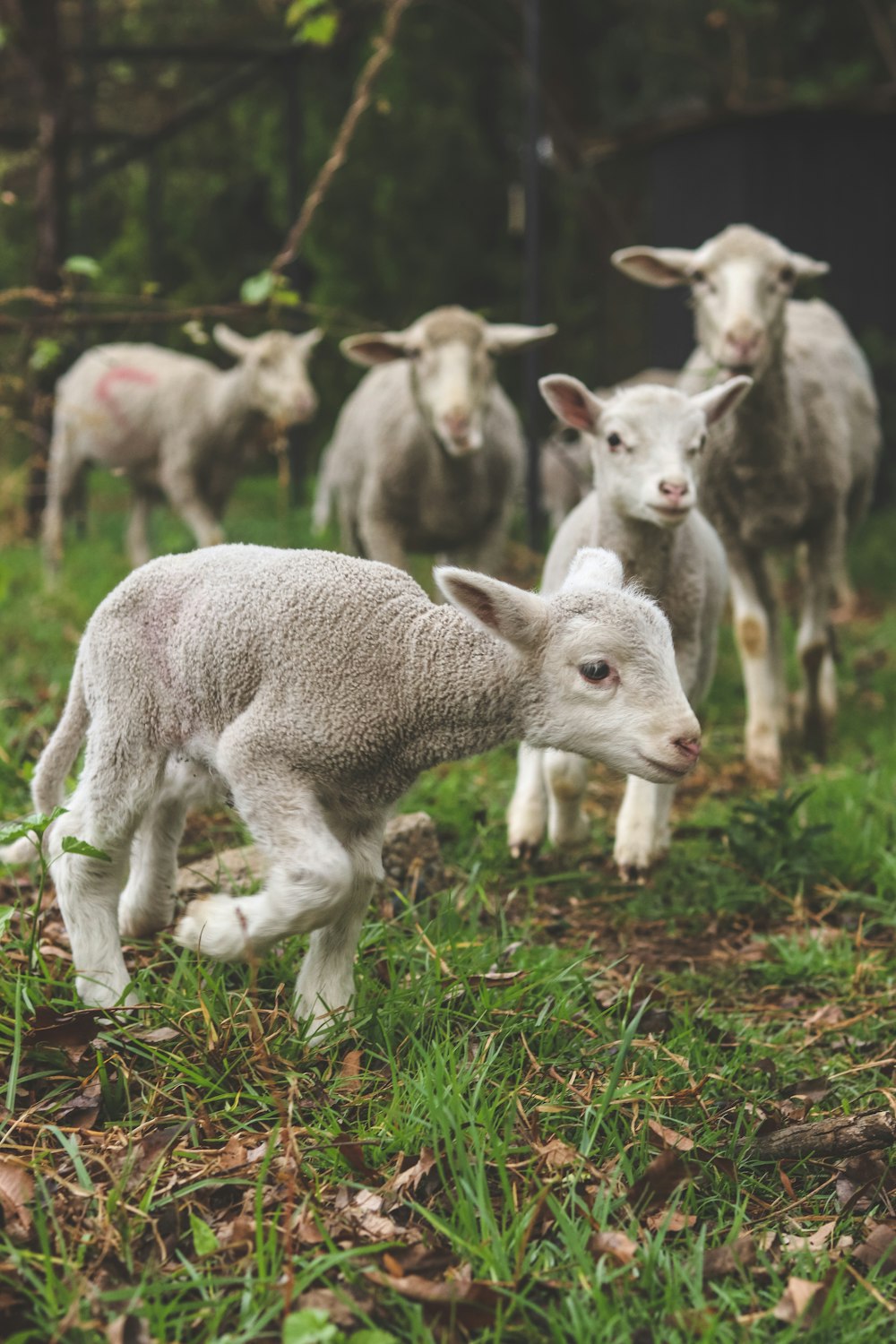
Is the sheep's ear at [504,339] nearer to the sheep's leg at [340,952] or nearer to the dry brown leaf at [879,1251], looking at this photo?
the sheep's leg at [340,952]

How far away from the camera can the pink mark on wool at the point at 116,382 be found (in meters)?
9.38

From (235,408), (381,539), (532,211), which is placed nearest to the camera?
(381,539)

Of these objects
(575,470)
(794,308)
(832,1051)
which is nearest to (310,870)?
(832,1051)

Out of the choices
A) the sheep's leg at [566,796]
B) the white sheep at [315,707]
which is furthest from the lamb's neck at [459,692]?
the sheep's leg at [566,796]

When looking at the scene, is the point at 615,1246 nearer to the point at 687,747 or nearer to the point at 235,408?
the point at 687,747

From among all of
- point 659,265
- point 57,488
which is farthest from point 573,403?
point 57,488

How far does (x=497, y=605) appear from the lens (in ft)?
9.04

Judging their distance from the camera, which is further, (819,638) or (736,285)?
(819,638)

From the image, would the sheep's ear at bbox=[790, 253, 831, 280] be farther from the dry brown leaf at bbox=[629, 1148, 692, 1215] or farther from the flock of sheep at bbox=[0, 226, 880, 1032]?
the dry brown leaf at bbox=[629, 1148, 692, 1215]

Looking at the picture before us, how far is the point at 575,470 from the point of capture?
10.2 metres

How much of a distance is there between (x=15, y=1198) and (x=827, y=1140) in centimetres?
147

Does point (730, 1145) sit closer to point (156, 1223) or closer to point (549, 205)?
point (156, 1223)

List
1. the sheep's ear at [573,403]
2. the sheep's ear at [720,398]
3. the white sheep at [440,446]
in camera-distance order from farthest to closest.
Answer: the white sheep at [440,446], the sheep's ear at [720,398], the sheep's ear at [573,403]

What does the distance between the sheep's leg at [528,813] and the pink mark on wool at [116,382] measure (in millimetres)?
5670
